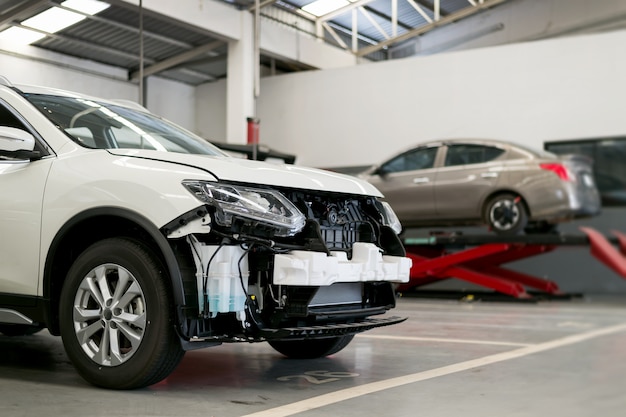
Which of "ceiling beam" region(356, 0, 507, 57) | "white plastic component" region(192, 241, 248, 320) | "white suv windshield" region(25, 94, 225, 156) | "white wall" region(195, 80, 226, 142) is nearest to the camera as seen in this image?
"white plastic component" region(192, 241, 248, 320)

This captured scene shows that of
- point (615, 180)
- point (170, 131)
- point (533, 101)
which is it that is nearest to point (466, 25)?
point (533, 101)

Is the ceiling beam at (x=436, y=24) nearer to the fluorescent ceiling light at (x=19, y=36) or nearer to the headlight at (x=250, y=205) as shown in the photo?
the fluorescent ceiling light at (x=19, y=36)

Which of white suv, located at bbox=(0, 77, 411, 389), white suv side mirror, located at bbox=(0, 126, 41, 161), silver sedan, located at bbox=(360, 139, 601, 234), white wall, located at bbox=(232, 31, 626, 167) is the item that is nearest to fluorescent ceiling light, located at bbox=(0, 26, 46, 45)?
silver sedan, located at bbox=(360, 139, 601, 234)

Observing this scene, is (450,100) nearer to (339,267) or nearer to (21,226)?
(339,267)

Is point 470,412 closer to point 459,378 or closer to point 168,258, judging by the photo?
point 459,378

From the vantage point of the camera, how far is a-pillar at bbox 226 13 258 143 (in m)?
16.8

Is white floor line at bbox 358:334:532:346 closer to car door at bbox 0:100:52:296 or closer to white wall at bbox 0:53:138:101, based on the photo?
car door at bbox 0:100:52:296

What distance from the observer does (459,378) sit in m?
4.38

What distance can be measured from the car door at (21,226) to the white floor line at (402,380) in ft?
5.06

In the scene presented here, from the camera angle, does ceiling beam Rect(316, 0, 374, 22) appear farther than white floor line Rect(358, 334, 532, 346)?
Yes

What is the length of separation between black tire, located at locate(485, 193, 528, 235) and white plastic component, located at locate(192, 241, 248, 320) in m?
7.92

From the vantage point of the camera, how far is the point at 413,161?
11.9 m

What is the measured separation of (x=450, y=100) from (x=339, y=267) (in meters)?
12.5

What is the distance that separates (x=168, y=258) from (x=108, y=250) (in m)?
0.39
